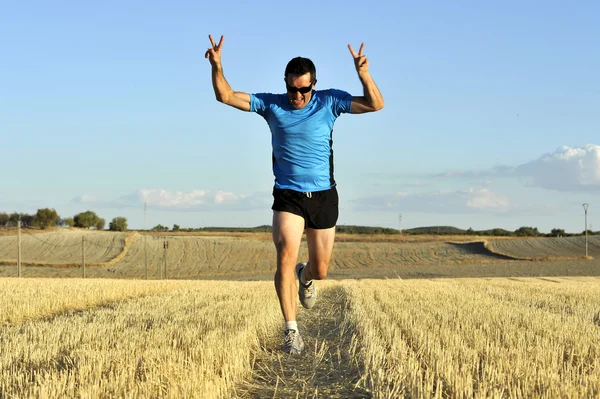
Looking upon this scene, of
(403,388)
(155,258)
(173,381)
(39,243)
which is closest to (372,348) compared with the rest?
(403,388)

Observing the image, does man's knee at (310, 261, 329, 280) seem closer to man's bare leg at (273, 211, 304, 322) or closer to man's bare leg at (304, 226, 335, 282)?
man's bare leg at (304, 226, 335, 282)

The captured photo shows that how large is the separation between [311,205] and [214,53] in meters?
1.65

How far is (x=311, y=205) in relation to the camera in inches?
269

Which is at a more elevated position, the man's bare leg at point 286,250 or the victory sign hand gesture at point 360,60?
the victory sign hand gesture at point 360,60

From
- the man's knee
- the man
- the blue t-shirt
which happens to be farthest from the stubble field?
the blue t-shirt

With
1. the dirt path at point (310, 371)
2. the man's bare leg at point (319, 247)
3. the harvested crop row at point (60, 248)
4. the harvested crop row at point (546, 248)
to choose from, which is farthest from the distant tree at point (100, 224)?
the man's bare leg at point (319, 247)

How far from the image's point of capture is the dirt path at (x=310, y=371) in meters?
4.55

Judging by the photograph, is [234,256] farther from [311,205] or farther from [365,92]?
[365,92]

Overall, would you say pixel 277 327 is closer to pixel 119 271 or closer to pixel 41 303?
pixel 41 303

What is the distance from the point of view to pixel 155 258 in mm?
76625

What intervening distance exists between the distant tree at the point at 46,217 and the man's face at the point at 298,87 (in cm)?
13565

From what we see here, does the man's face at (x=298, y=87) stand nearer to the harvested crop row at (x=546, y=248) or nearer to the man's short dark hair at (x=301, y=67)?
the man's short dark hair at (x=301, y=67)

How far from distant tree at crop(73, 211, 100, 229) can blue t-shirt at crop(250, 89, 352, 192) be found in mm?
145175

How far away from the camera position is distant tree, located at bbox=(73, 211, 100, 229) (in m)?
146
